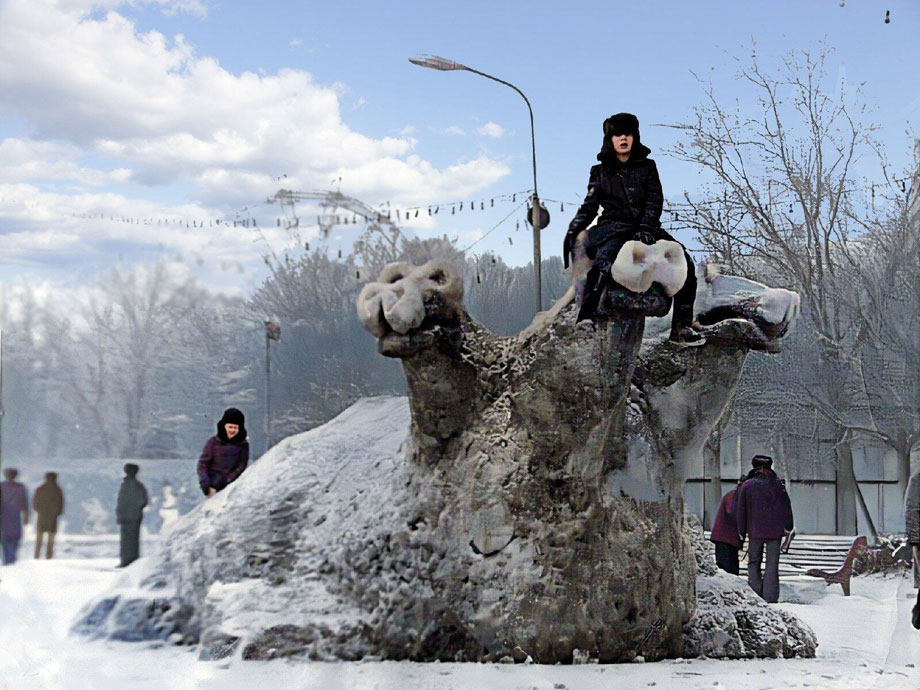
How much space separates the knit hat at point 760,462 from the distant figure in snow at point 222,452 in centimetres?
141

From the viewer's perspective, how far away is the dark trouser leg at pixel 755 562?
2.71 meters

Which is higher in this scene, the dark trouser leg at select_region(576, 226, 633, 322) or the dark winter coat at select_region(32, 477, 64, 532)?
the dark trouser leg at select_region(576, 226, 633, 322)

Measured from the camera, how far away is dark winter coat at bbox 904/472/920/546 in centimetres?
248

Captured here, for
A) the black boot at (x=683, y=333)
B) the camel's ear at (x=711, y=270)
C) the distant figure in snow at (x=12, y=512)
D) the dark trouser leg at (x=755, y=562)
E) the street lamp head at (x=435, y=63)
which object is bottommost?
the dark trouser leg at (x=755, y=562)

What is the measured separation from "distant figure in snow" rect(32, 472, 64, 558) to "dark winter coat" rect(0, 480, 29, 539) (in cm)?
3

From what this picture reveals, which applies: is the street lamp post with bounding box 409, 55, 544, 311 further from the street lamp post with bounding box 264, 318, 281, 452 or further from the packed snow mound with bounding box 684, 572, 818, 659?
the packed snow mound with bounding box 684, 572, 818, 659

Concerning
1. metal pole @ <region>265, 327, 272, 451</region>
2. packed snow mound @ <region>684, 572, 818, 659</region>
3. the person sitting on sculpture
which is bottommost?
packed snow mound @ <region>684, 572, 818, 659</region>

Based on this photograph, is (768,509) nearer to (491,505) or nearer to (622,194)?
(491,505)

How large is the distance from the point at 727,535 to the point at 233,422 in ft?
4.61

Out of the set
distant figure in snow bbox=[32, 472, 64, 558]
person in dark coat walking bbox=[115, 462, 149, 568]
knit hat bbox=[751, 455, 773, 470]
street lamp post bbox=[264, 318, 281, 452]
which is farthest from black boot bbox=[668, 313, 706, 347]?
distant figure in snow bbox=[32, 472, 64, 558]

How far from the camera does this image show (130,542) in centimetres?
189

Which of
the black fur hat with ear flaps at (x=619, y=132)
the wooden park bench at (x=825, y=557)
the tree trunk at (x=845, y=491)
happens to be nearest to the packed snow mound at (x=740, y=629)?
the wooden park bench at (x=825, y=557)

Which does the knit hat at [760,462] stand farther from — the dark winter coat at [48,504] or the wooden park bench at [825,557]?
the dark winter coat at [48,504]

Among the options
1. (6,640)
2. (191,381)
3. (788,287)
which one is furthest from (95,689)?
(788,287)
